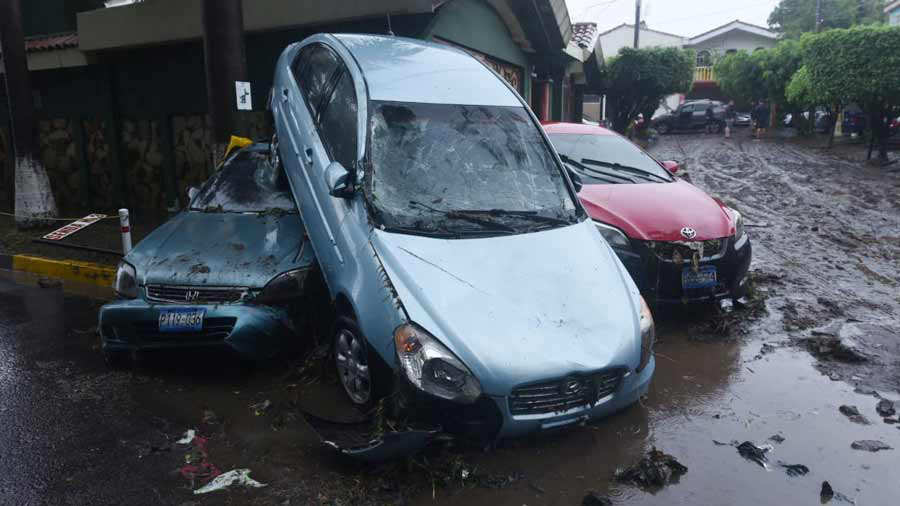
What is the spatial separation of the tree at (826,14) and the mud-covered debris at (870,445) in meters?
49.6

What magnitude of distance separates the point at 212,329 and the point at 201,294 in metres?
0.27

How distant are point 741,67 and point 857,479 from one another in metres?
31.7

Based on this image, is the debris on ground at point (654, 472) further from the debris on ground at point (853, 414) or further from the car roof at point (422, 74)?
the car roof at point (422, 74)

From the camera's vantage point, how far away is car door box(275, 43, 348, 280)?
13.7 feet

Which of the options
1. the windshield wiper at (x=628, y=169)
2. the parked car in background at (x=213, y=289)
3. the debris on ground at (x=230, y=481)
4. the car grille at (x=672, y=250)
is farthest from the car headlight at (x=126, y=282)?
the windshield wiper at (x=628, y=169)

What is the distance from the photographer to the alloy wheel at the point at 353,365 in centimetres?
354

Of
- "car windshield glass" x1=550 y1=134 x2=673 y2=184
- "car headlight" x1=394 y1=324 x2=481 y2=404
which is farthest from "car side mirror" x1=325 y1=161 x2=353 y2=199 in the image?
"car windshield glass" x1=550 y1=134 x2=673 y2=184

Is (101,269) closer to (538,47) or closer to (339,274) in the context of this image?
(339,274)

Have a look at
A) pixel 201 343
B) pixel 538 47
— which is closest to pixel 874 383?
pixel 201 343

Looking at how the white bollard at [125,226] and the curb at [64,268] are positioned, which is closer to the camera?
the white bollard at [125,226]

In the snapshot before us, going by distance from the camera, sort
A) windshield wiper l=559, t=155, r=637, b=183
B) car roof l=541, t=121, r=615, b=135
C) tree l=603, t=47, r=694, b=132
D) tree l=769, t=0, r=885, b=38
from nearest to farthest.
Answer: windshield wiper l=559, t=155, r=637, b=183 → car roof l=541, t=121, r=615, b=135 → tree l=603, t=47, r=694, b=132 → tree l=769, t=0, r=885, b=38

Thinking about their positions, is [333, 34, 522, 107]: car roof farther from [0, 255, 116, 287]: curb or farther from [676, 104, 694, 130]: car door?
[676, 104, 694, 130]: car door

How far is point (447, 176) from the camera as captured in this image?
408 cm

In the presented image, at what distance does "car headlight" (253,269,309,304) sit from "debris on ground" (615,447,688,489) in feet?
7.70
